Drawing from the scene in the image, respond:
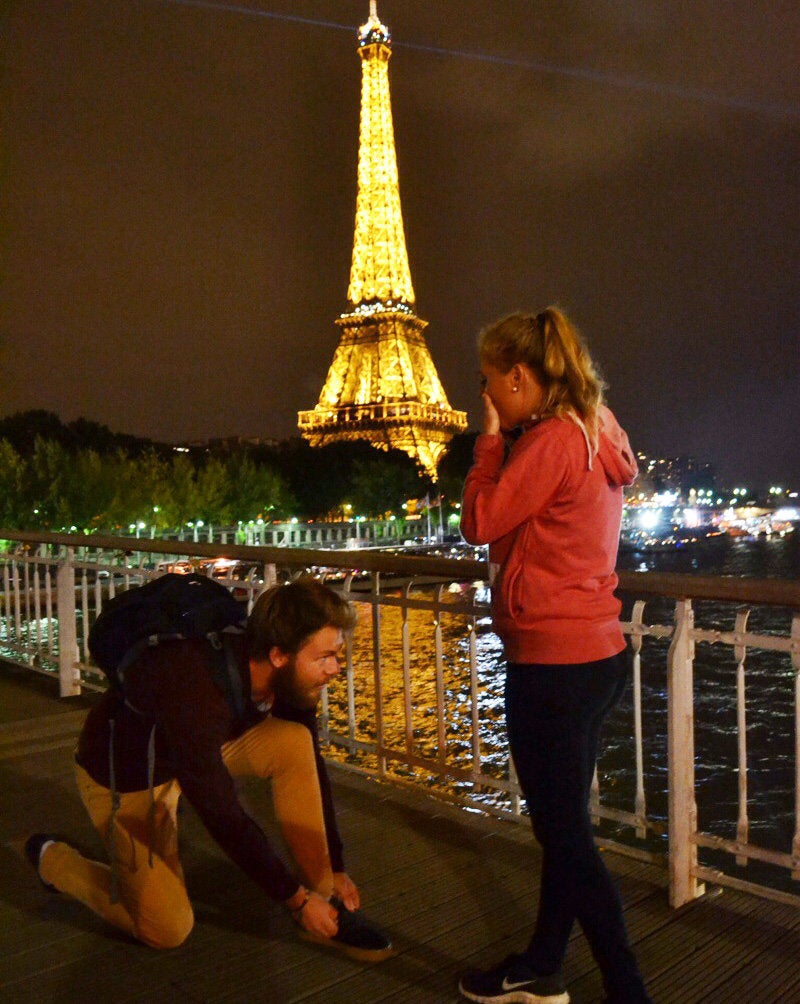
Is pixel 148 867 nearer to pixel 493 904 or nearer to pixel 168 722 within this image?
pixel 168 722

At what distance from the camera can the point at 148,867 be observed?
330cm

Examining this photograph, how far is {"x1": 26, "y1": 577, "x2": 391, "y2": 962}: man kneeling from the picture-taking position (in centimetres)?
265

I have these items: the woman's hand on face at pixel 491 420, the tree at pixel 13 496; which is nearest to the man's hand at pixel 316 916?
the woman's hand on face at pixel 491 420

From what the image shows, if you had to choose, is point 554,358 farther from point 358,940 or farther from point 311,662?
point 358,940

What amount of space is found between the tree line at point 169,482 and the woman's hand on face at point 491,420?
46261 mm

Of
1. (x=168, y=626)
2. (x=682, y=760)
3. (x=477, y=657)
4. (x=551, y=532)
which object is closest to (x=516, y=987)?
(x=682, y=760)

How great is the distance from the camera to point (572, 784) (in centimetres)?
269

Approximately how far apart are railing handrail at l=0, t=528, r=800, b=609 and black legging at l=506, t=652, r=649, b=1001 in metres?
0.86

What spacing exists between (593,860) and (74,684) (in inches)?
231

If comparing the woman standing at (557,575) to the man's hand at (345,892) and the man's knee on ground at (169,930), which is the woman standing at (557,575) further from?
the man's knee on ground at (169,930)

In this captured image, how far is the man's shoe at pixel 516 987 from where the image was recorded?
297 centimetres

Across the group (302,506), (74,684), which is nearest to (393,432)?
(302,506)

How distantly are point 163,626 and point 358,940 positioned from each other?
1.33m

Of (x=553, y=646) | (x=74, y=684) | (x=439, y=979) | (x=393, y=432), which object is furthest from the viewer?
(x=393, y=432)
